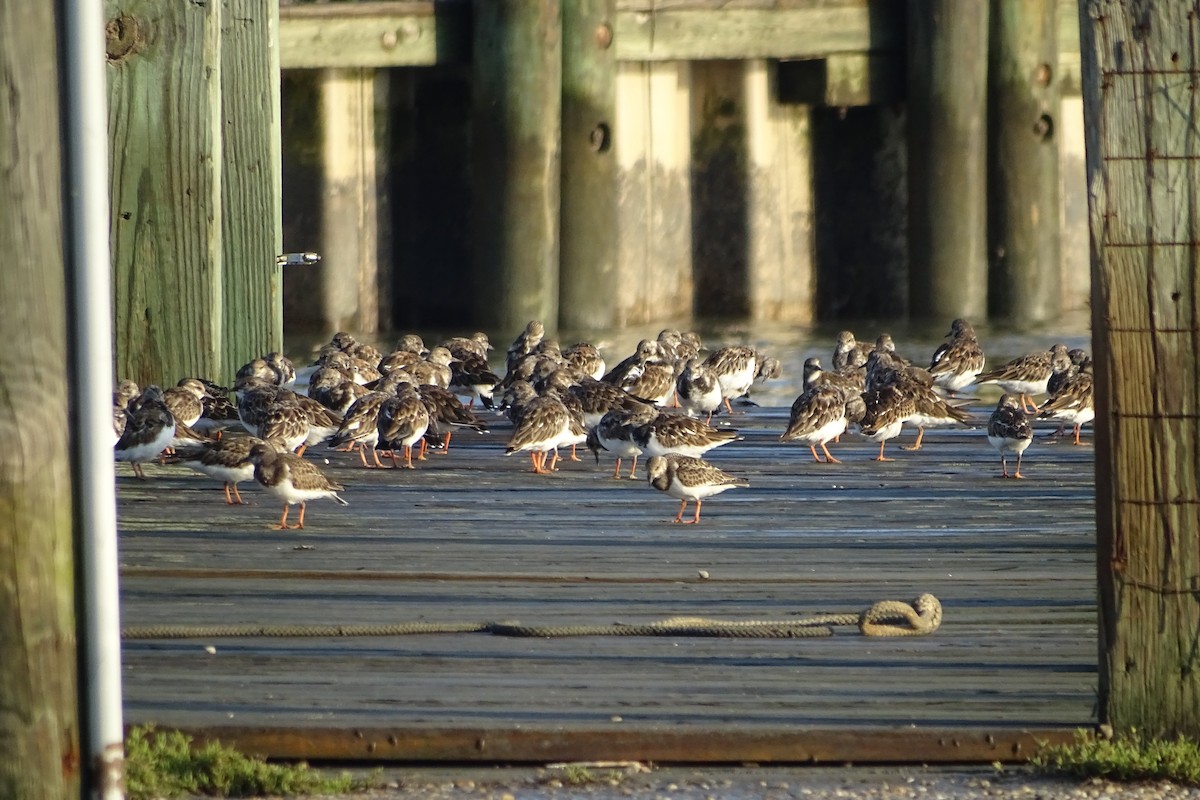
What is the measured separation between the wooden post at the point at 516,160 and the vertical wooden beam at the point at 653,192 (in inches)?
44.2

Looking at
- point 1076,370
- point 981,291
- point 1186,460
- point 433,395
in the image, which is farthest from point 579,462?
point 981,291

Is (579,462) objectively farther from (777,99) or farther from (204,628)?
(777,99)

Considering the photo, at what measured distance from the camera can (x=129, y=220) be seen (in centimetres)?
986

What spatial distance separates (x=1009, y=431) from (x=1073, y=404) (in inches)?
42.1

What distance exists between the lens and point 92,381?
4.62 m

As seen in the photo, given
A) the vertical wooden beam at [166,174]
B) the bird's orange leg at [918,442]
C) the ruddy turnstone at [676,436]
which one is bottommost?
the bird's orange leg at [918,442]

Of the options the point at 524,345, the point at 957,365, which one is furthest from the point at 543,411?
the point at 957,365

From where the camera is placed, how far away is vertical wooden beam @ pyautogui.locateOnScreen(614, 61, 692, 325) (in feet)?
59.9

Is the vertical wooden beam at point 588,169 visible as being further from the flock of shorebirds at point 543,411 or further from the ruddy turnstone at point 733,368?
the ruddy turnstone at point 733,368

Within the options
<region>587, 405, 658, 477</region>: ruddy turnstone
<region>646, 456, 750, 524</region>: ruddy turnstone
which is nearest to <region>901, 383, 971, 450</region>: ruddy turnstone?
<region>587, 405, 658, 477</region>: ruddy turnstone

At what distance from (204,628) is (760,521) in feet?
9.31

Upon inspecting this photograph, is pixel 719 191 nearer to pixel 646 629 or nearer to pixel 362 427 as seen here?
pixel 362 427

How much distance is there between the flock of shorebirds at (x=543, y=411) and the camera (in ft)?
29.8

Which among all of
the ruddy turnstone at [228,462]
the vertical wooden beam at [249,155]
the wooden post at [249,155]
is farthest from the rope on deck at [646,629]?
the wooden post at [249,155]
